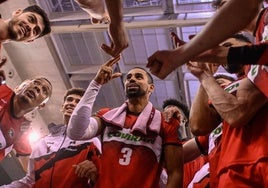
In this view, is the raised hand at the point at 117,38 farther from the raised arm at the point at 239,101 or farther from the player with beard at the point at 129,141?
the raised arm at the point at 239,101

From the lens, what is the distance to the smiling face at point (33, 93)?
153 inches

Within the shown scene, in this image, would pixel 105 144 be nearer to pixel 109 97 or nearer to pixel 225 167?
pixel 225 167

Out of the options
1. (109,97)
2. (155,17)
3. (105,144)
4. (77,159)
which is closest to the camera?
(105,144)

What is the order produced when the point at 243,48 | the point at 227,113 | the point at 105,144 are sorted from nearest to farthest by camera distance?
the point at 243,48 < the point at 227,113 < the point at 105,144

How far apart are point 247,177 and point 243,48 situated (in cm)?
54

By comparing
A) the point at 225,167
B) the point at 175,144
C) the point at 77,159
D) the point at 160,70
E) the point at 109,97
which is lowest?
the point at 109,97

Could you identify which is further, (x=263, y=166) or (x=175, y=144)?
(x=175, y=144)

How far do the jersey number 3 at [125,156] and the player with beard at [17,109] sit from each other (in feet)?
5.05

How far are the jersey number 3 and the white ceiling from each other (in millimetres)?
2117

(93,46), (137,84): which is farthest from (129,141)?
(93,46)

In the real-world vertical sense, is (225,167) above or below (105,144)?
above

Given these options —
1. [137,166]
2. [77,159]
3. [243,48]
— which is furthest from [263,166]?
[77,159]

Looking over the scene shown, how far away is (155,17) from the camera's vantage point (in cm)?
434

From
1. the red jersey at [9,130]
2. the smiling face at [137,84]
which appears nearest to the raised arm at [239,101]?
the smiling face at [137,84]
